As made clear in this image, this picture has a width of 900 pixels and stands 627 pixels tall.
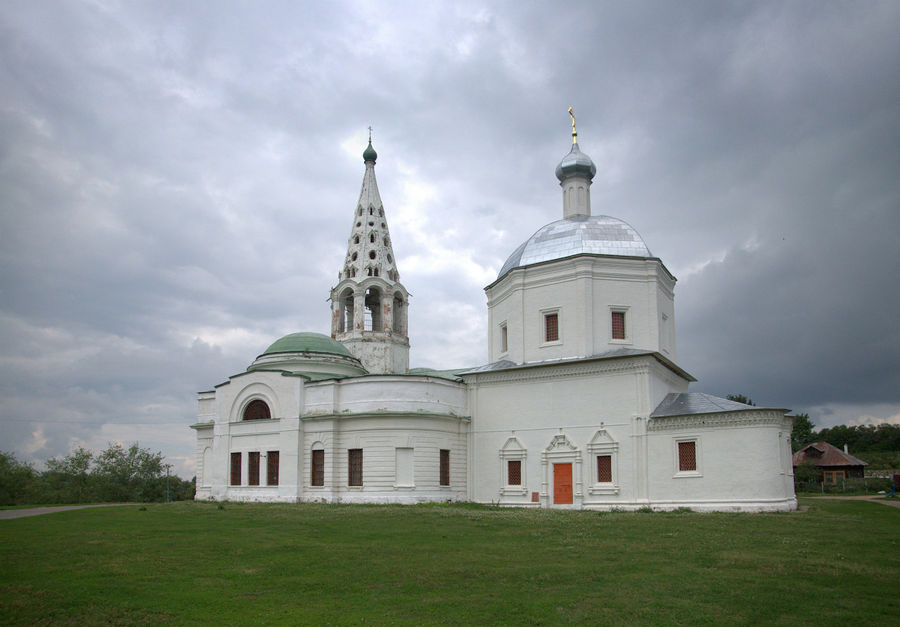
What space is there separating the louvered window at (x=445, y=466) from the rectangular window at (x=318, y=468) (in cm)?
547

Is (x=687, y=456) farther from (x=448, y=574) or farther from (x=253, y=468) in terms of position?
(x=253, y=468)

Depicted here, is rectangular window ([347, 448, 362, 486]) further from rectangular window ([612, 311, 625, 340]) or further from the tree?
the tree

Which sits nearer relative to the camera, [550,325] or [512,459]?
[512,459]

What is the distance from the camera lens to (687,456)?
26.4 metres

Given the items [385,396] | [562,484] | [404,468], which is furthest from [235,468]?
[562,484]

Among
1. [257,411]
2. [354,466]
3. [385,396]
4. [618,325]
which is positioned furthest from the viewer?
[257,411]

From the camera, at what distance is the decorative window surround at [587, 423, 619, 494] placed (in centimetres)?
2741

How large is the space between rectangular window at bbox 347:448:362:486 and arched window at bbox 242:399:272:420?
17.6ft

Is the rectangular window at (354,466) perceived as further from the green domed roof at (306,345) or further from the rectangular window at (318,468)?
the green domed roof at (306,345)

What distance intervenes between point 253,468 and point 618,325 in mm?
18995

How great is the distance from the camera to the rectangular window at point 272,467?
3200 cm

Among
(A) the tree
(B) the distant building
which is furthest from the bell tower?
(A) the tree

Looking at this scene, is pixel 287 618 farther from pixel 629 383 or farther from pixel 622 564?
pixel 629 383

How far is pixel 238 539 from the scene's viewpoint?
15.2m
